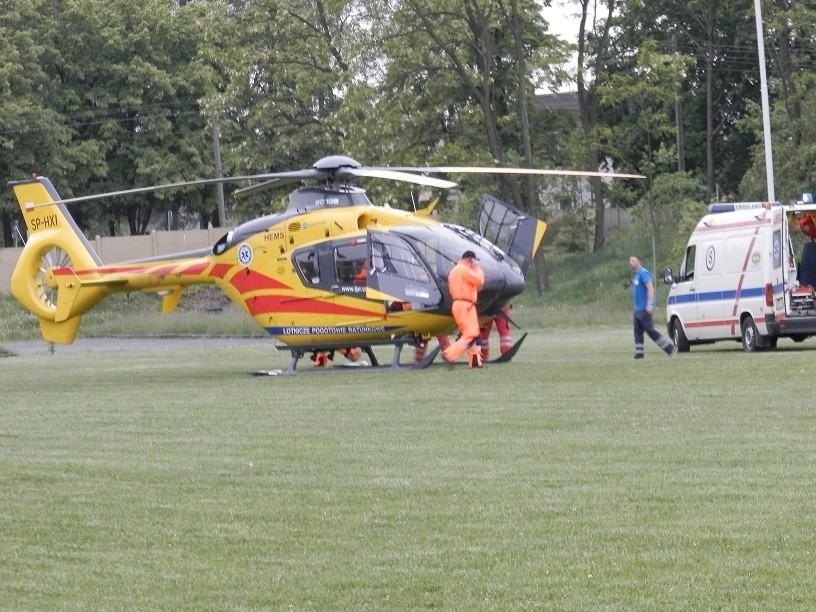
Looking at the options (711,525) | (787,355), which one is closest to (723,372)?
(787,355)

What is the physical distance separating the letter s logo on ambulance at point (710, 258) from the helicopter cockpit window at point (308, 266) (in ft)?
23.5

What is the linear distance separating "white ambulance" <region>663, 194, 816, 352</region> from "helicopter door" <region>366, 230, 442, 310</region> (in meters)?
5.59

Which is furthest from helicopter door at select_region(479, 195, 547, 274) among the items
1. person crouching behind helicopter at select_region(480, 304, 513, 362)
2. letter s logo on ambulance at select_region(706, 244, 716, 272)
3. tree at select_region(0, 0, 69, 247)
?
tree at select_region(0, 0, 69, 247)

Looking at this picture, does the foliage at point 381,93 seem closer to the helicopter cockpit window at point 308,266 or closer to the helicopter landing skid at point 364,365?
the helicopter landing skid at point 364,365

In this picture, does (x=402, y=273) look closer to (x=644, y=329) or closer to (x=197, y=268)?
(x=197, y=268)

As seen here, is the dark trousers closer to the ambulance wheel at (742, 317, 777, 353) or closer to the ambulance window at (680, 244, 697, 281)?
the ambulance wheel at (742, 317, 777, 353)

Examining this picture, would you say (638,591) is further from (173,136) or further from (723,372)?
(173,136)

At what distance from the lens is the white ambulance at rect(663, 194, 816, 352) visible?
83.7 ft

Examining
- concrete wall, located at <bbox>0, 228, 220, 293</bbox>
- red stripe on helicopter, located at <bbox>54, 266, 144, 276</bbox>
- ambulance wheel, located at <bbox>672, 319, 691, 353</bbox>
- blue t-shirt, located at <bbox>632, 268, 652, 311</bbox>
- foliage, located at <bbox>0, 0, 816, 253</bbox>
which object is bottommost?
ambulance wheel, located at <bbox>672, 319, 691, 353</bbox>

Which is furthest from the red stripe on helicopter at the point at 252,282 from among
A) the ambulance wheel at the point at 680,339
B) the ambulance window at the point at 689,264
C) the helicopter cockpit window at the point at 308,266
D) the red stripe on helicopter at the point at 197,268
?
the ambulance wheel at the point at 680,339

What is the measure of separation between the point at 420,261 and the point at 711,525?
15.2 meters

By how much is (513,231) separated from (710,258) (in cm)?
372

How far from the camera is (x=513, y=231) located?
86.8ft

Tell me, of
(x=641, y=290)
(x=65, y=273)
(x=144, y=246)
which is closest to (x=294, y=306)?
(x=65, y=273)
